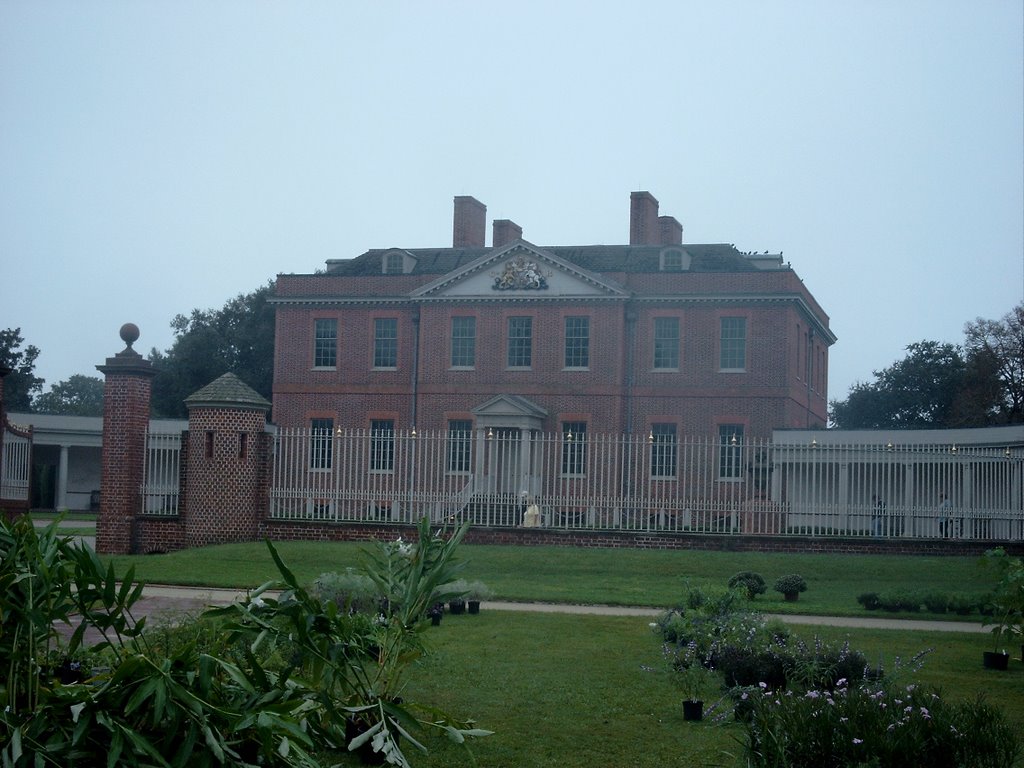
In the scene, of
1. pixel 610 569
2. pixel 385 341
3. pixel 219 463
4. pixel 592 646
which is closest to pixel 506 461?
pixel 385 341

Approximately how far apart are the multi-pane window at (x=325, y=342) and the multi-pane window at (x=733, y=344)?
1432cm

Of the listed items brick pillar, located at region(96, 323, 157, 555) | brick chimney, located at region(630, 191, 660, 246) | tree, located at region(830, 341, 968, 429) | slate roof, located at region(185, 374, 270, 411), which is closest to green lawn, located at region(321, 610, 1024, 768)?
Result: slate roof, located at region(185, 374, 270, 411)

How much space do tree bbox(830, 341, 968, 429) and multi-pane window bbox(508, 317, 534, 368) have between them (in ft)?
75.9

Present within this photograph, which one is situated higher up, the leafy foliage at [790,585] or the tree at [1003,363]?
the tree at [1003,363]

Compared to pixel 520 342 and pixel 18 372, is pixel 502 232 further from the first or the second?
pixel 18 372

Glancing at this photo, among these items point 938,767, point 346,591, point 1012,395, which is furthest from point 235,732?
point 1012,395

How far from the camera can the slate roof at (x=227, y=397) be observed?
25.0 m

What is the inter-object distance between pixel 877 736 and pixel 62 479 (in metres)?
46.6

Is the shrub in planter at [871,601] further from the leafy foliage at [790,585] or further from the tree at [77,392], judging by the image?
the tree at [77,392]

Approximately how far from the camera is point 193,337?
65.8 m

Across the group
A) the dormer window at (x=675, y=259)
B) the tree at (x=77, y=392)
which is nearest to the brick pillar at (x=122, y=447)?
the dormer window at (x=675, y=259)

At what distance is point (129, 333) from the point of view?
24719 millimetres

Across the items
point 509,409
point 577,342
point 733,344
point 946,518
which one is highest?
point 577,342

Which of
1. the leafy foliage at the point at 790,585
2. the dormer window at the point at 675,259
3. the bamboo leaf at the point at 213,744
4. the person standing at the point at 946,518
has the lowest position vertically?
the leafy foliage at the point at 790,585
